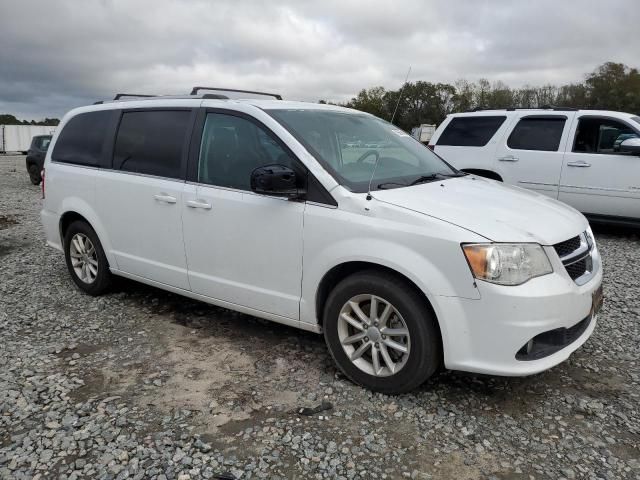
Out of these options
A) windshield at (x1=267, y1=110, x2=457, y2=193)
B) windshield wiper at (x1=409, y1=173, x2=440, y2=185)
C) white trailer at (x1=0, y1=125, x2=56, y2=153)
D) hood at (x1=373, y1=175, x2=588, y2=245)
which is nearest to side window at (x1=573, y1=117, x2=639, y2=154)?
windshield at (x1=267, y1=110, x2=457, y2=193)

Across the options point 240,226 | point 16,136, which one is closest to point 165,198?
point 240,226

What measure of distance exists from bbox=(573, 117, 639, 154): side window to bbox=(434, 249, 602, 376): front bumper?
535 cm

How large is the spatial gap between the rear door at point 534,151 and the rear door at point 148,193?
5.53 meters

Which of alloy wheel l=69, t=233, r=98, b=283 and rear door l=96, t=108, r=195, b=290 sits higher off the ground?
rear door l=96, t=108, r=195, b=290

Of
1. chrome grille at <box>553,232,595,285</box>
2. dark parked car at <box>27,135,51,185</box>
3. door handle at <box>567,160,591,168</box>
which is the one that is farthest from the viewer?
dark parked car at <box>27,135,51,185</box>

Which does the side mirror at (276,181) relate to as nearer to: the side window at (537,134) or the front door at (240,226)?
the front door at (240,226)

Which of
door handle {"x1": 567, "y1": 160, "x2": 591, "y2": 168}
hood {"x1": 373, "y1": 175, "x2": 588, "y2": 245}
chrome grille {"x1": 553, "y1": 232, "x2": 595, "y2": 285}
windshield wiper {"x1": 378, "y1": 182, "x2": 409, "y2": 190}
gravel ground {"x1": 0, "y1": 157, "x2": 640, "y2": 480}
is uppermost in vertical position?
windshield wiper {"x1": 378, "y1": 182, "x2": 409, "y2": 190}

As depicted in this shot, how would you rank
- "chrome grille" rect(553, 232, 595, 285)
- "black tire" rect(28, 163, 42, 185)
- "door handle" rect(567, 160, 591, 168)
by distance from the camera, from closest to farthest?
"chrome grille" rect(553, 232, 595, 285) < "door handle" rect(567, 160, 591, 168) < "black tire" rect(28, 163, 42, 185)

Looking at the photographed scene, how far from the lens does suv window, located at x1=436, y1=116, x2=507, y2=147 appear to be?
328 inches

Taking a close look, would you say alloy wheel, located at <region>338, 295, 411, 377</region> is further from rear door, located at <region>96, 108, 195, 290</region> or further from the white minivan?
rear door, located at <region>96, 108, 195, 290</region>

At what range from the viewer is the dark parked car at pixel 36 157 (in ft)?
57.4

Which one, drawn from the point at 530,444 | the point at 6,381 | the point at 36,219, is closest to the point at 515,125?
the point at 530,444

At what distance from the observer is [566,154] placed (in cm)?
766

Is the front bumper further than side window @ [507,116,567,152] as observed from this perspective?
No
